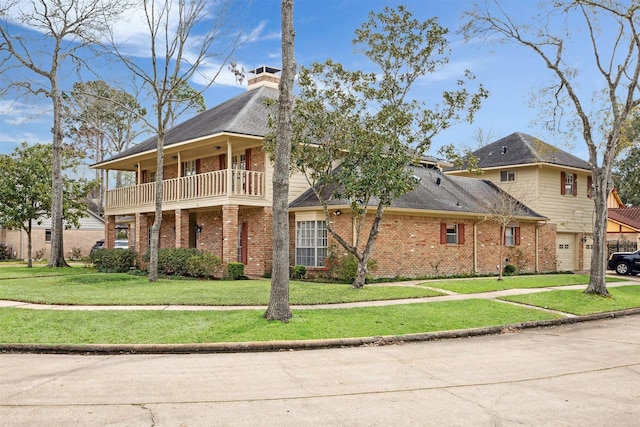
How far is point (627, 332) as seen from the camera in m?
12.6

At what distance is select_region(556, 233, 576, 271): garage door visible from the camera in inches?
1217

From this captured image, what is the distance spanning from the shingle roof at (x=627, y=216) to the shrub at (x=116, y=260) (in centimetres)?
Answer: 2961

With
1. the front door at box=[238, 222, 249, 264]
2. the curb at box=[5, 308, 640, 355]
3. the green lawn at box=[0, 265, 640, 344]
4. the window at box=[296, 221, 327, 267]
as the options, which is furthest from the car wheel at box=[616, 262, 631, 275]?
the curb at box=[5, 308, 640, 355]

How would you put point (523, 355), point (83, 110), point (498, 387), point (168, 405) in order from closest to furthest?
point (168, 405)
point (498, 387)
point (523, 355)
point (83, 110)

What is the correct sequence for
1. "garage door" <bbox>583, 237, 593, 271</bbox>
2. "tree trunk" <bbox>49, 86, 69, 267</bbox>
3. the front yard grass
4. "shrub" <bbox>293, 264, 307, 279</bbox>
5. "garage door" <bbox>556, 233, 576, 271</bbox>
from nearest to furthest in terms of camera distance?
the front yard grass < "shrub" <bbox>293, 264, 307, 279</bbox> < "tree trunk" <bbox>49, 86, 69, 267</bbox> < "garage door" <bbox>556, 233, 576, 271</bbox> < "garage door" <bbox>583, 237, 593, 271</bbox>

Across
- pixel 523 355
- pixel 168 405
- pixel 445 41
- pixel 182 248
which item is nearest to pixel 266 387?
pixel 168 405

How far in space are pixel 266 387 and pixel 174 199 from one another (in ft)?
63.9

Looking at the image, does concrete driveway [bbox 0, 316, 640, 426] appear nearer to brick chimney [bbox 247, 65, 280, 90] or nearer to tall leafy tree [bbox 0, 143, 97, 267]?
brick chimney [bbox 247, 65, 280, 90]

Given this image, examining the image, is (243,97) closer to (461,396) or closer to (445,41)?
(445,41)

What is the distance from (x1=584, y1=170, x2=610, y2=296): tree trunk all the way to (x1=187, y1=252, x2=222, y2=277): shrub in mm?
12984

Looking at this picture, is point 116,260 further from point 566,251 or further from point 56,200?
point 566,251

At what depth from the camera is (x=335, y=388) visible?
711 centimetres

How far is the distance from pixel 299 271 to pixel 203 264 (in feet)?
11.9

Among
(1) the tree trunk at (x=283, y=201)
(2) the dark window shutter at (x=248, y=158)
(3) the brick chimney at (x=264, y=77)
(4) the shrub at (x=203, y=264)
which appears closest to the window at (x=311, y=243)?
(4) the shrub at (x=203, y=264)
